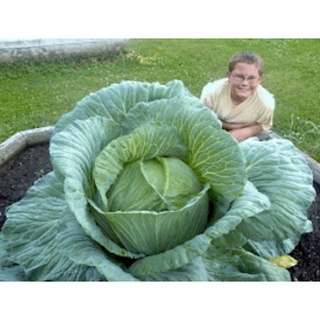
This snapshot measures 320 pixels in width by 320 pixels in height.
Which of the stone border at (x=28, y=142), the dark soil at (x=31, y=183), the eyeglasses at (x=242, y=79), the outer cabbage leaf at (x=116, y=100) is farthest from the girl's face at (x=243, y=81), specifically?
the outer cabbage leaf at (x=116, y=100)

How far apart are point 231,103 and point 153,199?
0.77 m

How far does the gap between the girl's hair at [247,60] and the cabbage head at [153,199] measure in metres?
0.49

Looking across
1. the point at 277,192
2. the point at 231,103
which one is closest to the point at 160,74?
the point at 231,103

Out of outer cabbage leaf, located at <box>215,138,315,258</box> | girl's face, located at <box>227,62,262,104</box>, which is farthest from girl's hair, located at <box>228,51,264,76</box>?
outer cabbage leaf, located at <box>215,138,315,258</box>

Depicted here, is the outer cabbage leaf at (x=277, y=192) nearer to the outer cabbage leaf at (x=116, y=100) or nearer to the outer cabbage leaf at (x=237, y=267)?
the outer cabbage leaf at (x=237, y=267)

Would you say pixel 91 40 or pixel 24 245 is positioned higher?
pixel 91 40

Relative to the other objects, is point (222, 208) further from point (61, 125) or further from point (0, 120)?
point (0, 120)

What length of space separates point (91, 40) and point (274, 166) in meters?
0.82

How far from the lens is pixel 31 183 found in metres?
1.70

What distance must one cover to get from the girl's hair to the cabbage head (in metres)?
0.49

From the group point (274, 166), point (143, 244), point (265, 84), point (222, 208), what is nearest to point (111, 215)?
point (143, 244)

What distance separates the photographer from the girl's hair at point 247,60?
62.1 inches

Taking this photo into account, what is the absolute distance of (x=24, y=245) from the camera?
1.14 metres

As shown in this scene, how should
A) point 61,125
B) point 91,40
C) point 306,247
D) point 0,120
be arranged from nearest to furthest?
point 61,125
point 306,247
point 91,40
point 0,120
